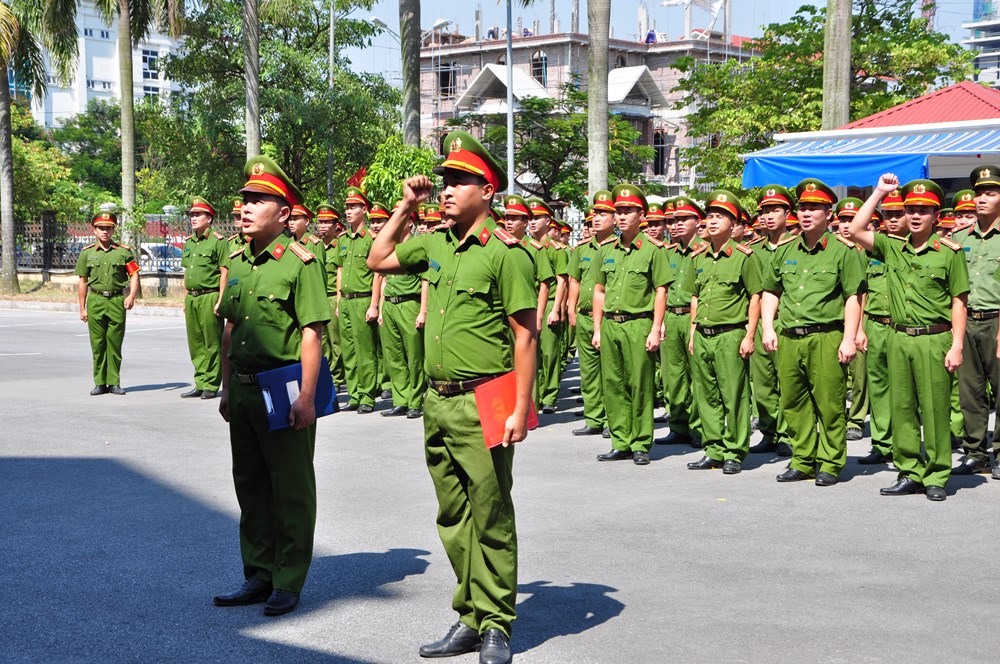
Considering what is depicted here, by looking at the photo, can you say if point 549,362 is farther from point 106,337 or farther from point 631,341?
point 106,337

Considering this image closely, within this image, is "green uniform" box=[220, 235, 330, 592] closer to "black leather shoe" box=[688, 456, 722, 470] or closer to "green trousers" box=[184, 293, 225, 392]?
"black leather shoe" box=[688, 456, 722, 470]

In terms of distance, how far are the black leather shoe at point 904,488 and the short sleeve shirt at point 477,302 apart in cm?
433

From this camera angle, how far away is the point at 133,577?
6.41m

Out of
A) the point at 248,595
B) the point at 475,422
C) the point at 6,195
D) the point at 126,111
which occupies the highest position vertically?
the point at 126,111

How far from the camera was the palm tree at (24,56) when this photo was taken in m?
28.7

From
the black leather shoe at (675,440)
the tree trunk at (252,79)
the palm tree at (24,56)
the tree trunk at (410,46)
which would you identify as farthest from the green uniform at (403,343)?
the palm tree at (24,56)

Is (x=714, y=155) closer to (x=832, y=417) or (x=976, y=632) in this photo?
(x=832, y=417)

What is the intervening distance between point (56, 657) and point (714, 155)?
2314cm

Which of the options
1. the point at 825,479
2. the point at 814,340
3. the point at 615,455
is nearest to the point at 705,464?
the point at 615,455

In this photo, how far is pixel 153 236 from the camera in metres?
30.9

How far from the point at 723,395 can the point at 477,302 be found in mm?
4830

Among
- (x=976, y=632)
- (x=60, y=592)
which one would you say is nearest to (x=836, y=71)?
(x=976, y=632)

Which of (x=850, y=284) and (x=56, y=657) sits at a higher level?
(x=850, y=284)

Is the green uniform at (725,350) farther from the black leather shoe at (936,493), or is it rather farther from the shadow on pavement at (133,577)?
the shadow on pavement at (133,577)
